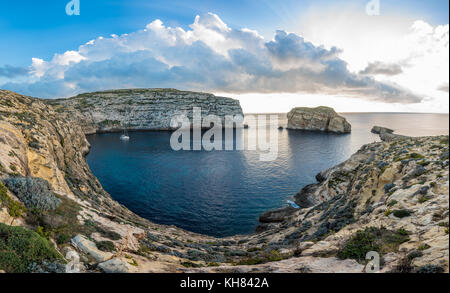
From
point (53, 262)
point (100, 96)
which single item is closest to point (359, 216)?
point (53, 262)

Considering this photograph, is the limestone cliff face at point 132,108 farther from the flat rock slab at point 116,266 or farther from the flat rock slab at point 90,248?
the flat rock slab at point 116,266

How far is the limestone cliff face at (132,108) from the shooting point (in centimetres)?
13288

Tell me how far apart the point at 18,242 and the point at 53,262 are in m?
1.48

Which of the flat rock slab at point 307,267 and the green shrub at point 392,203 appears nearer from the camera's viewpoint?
the flat rock slab at point 307,267

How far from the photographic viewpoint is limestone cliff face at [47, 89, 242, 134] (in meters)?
133

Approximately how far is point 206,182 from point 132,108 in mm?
117787

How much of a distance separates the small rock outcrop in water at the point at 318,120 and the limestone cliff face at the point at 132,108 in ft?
215

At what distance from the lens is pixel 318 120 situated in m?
146

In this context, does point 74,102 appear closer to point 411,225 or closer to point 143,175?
point 143,175

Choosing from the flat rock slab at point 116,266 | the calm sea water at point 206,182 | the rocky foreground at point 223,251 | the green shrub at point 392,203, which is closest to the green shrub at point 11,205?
the rocky foreground at point 223,251

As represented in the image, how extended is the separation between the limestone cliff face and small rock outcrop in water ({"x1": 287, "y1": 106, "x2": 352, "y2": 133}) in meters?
65.4

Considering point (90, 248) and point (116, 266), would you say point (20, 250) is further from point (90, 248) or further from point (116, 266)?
point (116, 266)

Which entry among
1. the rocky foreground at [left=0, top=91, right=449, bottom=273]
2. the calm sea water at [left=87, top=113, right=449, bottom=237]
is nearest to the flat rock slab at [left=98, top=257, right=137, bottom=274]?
the rocky foreground at [left=0, top=91, right=449, bottom=273]

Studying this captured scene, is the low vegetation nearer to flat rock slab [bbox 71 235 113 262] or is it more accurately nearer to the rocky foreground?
the rocky foreground
